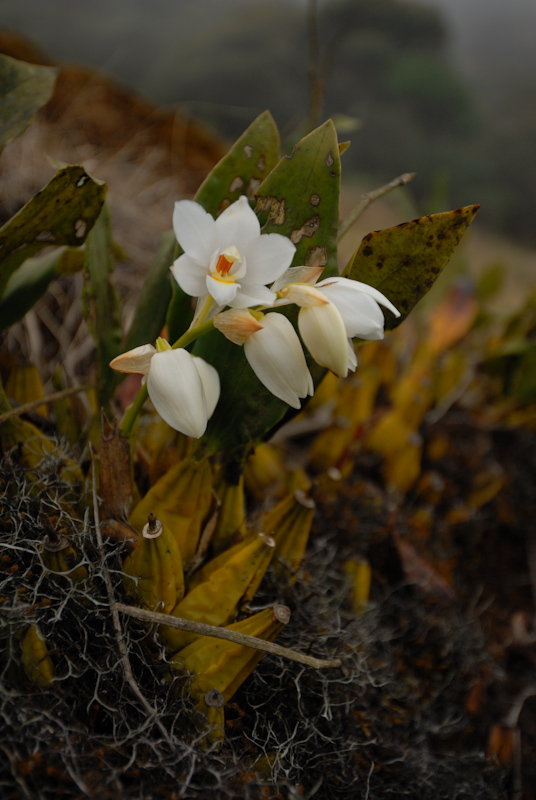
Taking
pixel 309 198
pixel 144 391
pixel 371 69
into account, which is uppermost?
pixel 309 198

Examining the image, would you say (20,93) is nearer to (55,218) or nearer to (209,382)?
(55,218)

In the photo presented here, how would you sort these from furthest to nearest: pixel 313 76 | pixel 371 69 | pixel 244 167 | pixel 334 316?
pixel 371 69 < pixel 313 76 < pixel 244 167 < pixel 334 316

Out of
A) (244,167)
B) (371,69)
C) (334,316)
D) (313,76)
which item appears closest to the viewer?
(334,316)

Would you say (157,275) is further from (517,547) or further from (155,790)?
(517,547)

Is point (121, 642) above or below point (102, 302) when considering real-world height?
below

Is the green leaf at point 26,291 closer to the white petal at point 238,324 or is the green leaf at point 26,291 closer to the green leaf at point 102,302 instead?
the green leaf at point 102,302

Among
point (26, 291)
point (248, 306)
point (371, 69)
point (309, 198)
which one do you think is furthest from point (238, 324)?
point (371, 69)

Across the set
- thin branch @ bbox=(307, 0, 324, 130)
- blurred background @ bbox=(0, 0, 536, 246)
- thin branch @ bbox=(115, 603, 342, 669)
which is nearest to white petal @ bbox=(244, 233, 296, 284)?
thin branch @ bbox=(115, 603, 342, 669)
